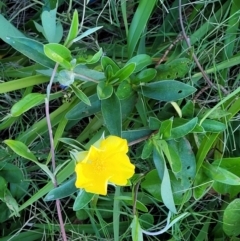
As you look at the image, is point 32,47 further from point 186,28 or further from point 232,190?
point 232,190

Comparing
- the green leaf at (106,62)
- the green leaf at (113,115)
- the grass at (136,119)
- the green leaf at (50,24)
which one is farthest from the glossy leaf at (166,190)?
the green leaf at (50,24)

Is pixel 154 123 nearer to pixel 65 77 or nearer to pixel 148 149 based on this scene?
pixel 148 149

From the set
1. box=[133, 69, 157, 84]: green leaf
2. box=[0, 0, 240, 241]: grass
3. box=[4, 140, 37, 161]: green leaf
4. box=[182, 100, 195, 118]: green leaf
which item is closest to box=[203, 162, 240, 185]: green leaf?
box=[0, 0, 240, 241]: grass

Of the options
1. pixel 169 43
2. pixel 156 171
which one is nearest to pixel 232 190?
pixel 156 171

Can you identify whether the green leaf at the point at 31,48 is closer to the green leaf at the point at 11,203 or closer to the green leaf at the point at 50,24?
the green leaf at the point at 50,24

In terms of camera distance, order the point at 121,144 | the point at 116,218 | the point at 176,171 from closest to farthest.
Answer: the point at 121,144, the point at 176,171, the point at 116,218

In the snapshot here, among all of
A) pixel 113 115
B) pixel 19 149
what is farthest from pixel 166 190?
pixel 19 149
